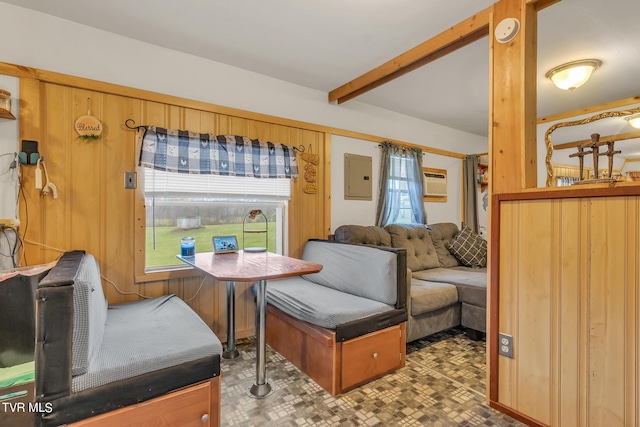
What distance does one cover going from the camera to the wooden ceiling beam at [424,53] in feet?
6.80

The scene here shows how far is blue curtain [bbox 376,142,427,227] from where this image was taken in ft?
12.8

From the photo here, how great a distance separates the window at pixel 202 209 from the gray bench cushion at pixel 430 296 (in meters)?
1.35

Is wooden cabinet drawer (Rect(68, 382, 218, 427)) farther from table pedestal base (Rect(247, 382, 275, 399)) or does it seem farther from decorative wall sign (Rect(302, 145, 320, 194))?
decorative wall sign (Rect(302, 145, 320, 194))

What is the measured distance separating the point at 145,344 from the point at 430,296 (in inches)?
86.8

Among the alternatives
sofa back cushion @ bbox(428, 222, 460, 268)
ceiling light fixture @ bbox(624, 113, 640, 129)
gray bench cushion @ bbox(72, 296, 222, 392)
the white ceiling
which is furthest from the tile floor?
the white ceiling

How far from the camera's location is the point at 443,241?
4062mm

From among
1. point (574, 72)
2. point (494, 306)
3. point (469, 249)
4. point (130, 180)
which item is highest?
point (574, 72)

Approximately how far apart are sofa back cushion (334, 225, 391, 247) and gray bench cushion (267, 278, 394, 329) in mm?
629

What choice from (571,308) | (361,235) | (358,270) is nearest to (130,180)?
(358,270)

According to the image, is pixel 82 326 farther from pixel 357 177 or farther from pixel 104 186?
pixel 357 177

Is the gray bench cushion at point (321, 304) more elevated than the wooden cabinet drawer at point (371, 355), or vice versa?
the gray bench cushion at point (321, 304)

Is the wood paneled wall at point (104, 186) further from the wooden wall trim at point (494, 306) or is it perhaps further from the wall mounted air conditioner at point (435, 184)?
the wall mounted air conditioner at point (435, 184)

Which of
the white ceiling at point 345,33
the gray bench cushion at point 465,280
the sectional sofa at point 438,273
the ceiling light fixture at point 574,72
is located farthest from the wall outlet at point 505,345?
the ceiling light fixture at point 574,72

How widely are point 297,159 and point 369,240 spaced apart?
1143mm
